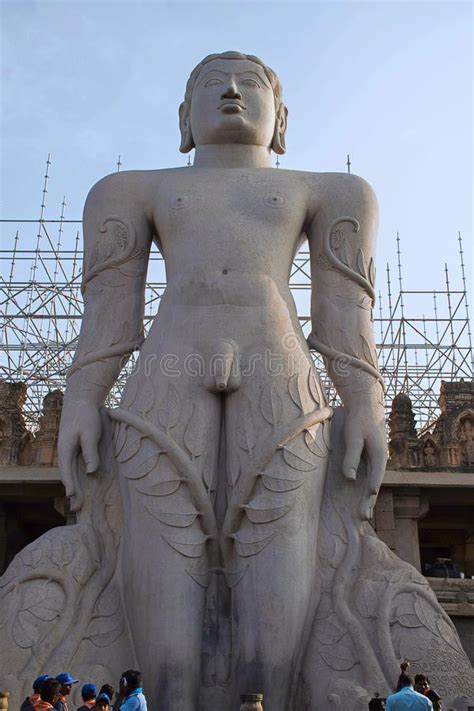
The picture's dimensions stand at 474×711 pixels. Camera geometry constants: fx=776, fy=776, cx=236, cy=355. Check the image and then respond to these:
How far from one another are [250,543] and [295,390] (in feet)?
3.45

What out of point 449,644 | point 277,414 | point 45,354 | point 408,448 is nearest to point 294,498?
point 277,414

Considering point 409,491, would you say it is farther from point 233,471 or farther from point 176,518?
point 176,518

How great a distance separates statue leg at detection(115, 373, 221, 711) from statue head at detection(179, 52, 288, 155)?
212cm

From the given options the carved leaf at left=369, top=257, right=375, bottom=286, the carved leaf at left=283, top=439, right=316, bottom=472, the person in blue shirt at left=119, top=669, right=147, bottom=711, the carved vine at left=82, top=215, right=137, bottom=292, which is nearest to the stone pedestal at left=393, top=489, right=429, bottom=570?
the carved leaf at left=369, top=257, right=375, bottom=286

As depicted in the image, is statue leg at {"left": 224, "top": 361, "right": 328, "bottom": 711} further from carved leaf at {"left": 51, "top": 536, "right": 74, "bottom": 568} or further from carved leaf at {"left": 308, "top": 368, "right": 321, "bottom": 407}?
carved leaf at {"left": 51, "top": 536, "right": 74, "bottom": 568}

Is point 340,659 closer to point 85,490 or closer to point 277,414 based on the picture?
point 277,414

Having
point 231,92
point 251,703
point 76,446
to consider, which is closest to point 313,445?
point 76,446

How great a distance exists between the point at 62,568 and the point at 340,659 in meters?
1.82

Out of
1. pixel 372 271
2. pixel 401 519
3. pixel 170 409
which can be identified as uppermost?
pixel 372 271

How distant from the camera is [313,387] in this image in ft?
17.4

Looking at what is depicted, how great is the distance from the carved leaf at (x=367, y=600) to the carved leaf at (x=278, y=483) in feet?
2.55

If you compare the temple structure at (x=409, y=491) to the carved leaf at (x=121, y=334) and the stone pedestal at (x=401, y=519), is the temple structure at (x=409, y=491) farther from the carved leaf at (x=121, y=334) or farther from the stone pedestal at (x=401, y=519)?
the carved leaf at (x=121, y=334)

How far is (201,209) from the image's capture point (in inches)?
222

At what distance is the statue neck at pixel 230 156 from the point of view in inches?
241
